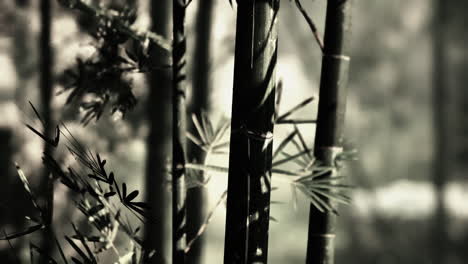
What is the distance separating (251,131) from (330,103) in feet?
1.31

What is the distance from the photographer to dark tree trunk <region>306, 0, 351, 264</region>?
5.40ft

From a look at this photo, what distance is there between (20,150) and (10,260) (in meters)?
0.51

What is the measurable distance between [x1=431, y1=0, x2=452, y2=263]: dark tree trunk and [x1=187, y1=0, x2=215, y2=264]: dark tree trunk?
3.96ft

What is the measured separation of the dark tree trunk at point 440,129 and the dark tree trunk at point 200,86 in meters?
1.21

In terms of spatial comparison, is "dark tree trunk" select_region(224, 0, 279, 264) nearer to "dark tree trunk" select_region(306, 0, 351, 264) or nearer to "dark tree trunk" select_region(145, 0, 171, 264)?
"dark tree trunk" select_region(306, 0, 351, 264)

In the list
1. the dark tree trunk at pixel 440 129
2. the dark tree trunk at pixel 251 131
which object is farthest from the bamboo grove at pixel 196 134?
the dark tree trunk at pixel 440 129

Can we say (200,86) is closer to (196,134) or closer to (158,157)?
(196,134)

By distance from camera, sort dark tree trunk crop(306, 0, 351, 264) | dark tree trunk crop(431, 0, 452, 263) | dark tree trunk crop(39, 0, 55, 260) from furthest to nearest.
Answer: dark tree trunk crop(431, 0, 452, 263) → dark tree trunk crop(39, 0, 55, 260) → dark tree trunk crop(306, 0, 351, 264)

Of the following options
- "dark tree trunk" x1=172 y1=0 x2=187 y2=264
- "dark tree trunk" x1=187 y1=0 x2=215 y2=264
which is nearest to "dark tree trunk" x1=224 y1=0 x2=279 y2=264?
"dark tree trunk" x1=172 y1=0 x2=187 y2=264

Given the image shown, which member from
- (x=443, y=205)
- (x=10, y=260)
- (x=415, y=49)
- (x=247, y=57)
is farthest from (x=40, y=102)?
(x=443, y=205)

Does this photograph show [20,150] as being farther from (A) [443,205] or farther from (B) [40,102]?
(A) [443,205]

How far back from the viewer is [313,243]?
1.71 metres

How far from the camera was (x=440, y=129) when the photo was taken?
268cm

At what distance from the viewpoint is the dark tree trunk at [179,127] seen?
1.54m
